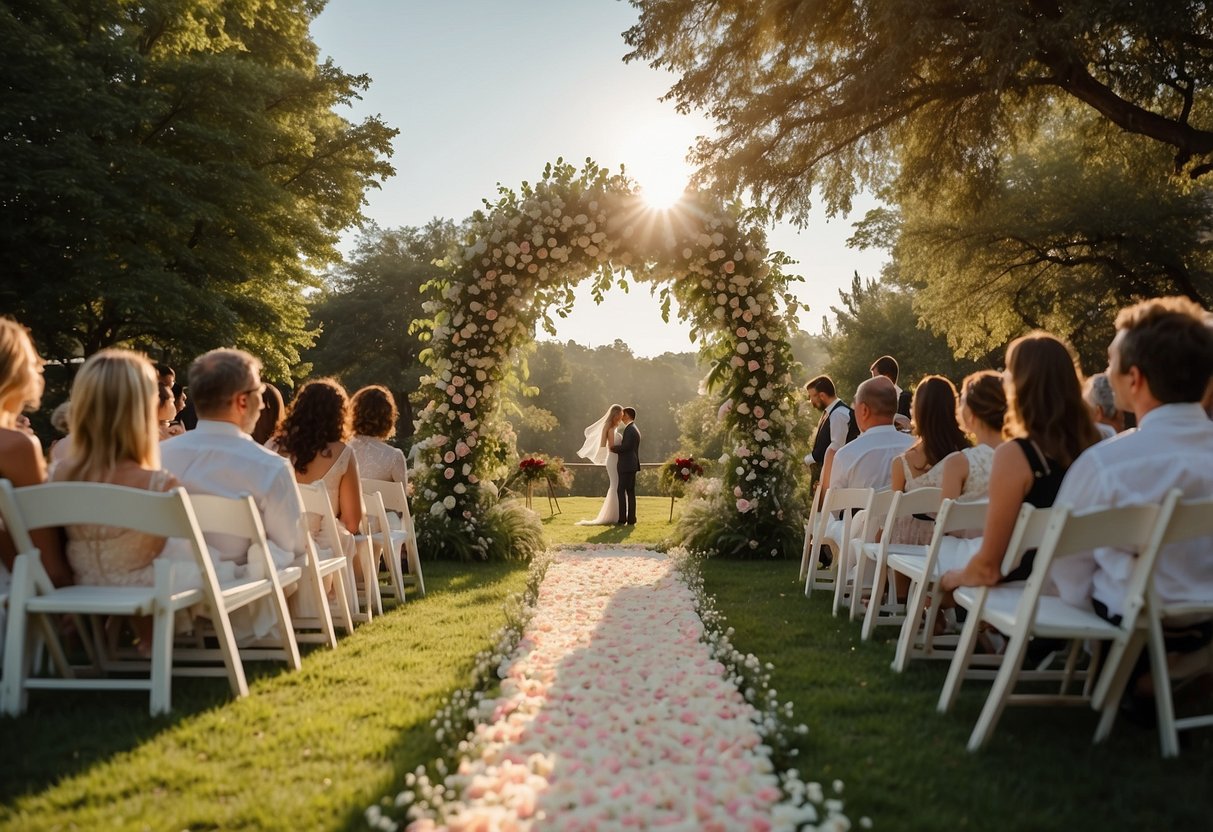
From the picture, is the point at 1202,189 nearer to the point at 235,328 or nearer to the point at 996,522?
the point at 996,522

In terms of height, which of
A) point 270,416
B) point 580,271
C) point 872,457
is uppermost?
point 580,271

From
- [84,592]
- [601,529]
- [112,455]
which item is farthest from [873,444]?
[601,529]

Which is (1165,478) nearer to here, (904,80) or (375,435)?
(375,435)

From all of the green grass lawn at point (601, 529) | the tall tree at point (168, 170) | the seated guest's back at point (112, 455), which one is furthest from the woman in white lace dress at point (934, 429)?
the tall tree at point (168, 170)

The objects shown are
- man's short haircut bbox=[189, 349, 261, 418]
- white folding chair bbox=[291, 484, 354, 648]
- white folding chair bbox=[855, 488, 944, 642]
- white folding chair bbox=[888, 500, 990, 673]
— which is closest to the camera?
white folding chair bbox=[888, 500, 990, 673]

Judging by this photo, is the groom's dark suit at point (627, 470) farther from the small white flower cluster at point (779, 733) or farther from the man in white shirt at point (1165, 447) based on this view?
the man in white shirt at point (1165, 447)

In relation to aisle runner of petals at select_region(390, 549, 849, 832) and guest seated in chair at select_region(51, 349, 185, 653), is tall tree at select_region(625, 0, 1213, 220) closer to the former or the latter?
aisle runner of petals at select_region(390, 549, 849, 832)

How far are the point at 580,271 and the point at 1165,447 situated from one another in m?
8.26

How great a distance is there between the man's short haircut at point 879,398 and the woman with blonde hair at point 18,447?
5.65 meters

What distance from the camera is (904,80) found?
42.3ft

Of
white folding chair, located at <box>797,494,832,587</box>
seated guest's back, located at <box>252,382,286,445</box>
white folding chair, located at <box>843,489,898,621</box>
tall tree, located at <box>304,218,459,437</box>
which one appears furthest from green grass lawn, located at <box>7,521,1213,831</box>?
tall tree, located at <box>304,218,459,437</box>

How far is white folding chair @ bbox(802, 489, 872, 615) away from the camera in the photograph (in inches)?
257

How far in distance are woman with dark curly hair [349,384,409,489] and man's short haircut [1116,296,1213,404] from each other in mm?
5838

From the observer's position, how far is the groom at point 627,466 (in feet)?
51.5
